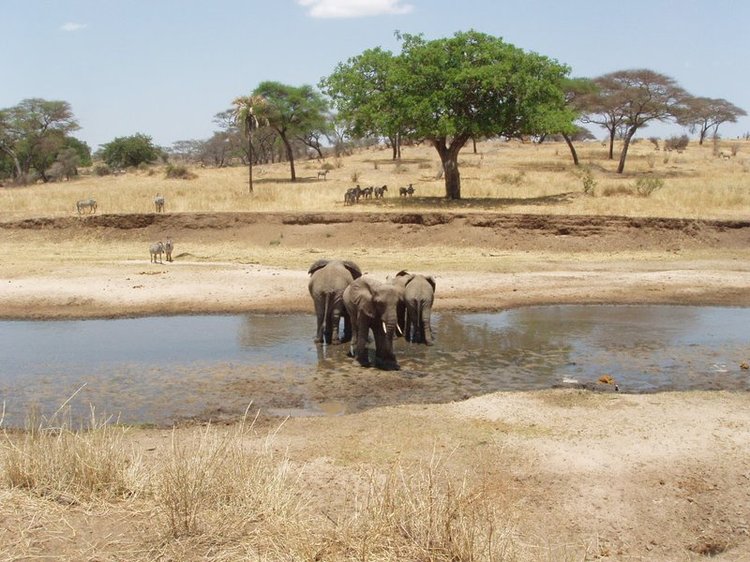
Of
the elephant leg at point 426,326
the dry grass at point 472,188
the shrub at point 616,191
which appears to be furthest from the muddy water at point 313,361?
the shrub at point 616,191

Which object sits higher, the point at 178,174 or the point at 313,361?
the point at 178,174

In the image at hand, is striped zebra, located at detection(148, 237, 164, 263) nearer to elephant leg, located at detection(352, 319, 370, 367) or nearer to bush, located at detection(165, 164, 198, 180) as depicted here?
elephant leg, located at detection(352, 319, 370, 367)

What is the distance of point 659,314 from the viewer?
16.2 m

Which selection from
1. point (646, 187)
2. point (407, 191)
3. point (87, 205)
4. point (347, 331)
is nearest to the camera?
point (347, 331)

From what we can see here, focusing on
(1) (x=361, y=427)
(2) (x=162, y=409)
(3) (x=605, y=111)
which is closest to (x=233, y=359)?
(2) (x=162, y=409)

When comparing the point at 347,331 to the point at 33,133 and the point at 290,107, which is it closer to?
the point at 290,107

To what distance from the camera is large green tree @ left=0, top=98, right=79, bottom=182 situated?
5875 cm

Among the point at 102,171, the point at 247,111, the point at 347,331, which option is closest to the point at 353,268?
the point at 347,331

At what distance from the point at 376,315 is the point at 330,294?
5.58ft

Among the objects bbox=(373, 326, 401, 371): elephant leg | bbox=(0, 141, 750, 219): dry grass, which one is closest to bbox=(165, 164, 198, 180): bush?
bbox=(0, 141, 750, 219): dry grass

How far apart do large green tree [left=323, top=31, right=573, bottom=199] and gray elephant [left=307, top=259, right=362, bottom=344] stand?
16834mm

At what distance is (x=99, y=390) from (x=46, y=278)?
32.7 feet

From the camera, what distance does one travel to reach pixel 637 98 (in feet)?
152

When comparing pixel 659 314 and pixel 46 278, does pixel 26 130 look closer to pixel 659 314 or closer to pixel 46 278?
pixel 46 278
